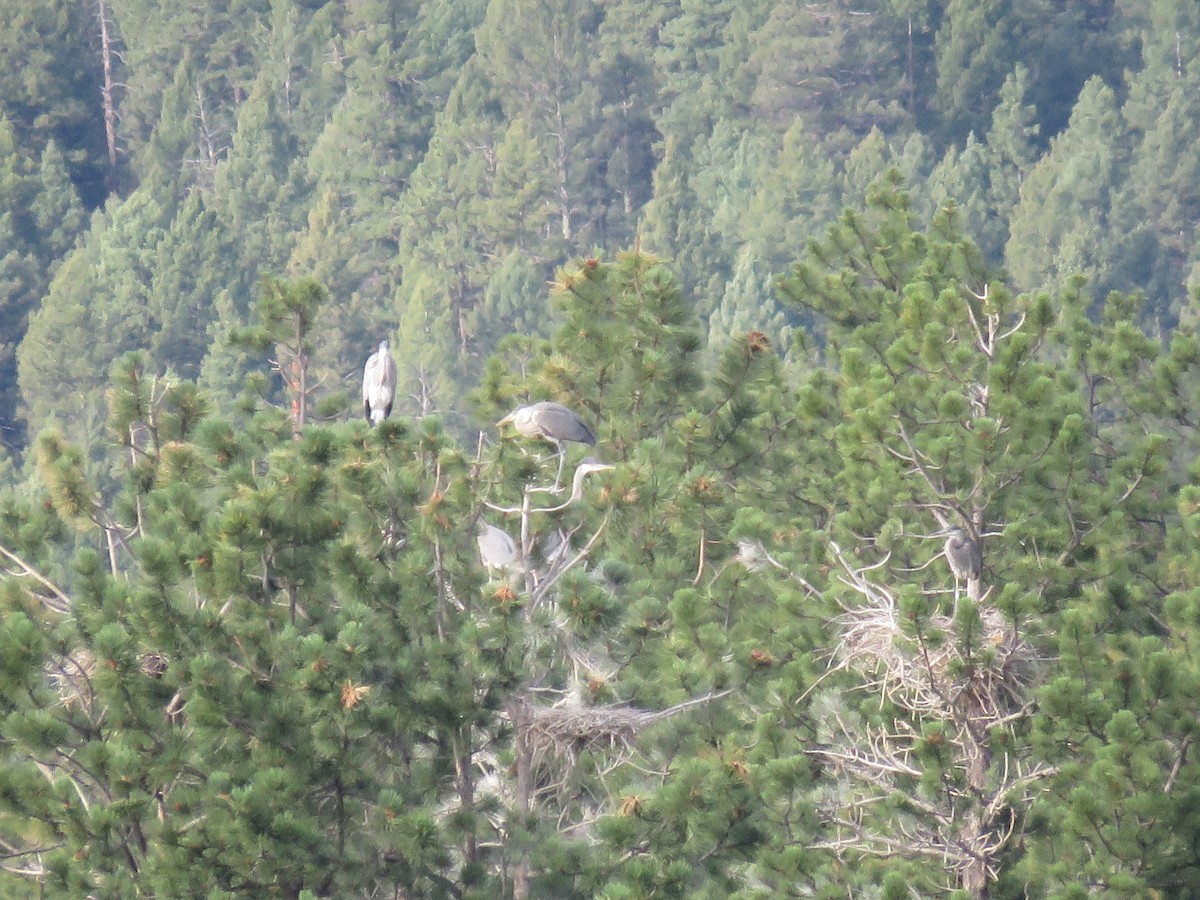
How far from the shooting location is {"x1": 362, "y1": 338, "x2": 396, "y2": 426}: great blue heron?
39.3 ft

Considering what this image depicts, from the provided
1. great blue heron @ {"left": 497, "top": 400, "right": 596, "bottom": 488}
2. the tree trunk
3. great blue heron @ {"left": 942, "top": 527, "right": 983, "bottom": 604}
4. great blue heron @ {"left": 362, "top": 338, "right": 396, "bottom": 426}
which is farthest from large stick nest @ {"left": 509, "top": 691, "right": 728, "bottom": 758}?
the tree trunk

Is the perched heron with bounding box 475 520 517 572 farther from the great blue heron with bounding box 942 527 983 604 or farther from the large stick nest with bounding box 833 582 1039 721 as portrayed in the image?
the great blue heron with bounding box 942 527 983 604

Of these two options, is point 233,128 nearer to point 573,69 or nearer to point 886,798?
point 573,69

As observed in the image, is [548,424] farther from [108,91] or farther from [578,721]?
[108,91]

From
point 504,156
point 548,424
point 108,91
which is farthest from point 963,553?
point 108,91

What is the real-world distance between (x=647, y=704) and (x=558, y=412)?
1.33 meters

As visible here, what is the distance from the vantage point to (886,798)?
10.1 m

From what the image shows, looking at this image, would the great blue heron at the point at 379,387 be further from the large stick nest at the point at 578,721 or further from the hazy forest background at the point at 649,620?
the large stick nest at the point at 578,721

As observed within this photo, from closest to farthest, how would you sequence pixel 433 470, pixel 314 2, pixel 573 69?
pixel 433 470 → pixel 573 69 → pixel 314 2

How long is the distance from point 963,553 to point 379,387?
3013mm

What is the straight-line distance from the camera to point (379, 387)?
12016mm

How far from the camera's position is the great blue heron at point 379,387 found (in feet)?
39.3

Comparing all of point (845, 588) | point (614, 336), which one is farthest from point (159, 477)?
point (614, 336)

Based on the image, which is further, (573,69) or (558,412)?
(573,69)
